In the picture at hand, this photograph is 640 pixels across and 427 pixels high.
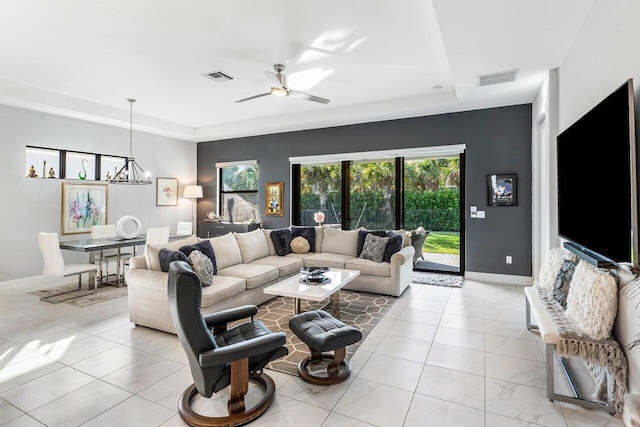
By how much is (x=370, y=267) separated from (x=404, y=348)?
5.76ft

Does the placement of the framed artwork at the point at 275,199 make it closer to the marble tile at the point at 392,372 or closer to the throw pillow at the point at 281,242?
the throw pillow at the point at 281,242

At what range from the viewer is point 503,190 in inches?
213

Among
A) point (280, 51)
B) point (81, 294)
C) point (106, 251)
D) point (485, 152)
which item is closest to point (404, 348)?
point (280, 51)

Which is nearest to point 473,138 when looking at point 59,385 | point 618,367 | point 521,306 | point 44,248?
point 521,306

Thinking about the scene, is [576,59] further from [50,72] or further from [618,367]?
[50,72]

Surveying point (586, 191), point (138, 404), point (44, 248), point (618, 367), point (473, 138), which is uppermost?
point (473, 138)

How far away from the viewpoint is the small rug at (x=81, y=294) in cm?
443

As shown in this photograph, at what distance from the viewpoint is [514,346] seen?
3072 mm

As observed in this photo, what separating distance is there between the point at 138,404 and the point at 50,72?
182 inches

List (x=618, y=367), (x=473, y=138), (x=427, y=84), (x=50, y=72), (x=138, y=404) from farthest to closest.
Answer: (x=473, y=138) < (x=427, y=84) < (x=50, y=72) < (x=138, y=404) < (x=618, y=367)

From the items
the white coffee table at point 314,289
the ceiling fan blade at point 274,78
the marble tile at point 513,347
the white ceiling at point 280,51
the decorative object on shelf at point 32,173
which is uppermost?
the white ceiling at point 280,51

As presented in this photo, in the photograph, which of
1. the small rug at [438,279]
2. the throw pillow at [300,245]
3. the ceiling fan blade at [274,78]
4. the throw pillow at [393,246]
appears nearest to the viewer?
the ceiling fan blade at [274,78]

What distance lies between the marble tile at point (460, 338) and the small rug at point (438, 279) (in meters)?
1.87

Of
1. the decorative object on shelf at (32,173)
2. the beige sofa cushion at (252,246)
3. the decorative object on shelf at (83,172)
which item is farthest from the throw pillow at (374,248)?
the decorative object on shelf at (32,173)
